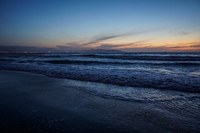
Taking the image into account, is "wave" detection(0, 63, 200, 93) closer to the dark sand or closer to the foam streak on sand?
the foam streak on sand

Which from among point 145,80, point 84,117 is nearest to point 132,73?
point 145,80

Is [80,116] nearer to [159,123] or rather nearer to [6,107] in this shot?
[159,123]

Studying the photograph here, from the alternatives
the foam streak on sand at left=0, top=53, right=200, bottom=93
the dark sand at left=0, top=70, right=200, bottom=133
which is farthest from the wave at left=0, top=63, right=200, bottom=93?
the dark sand at left=0, top=70, right=200, bottom=133

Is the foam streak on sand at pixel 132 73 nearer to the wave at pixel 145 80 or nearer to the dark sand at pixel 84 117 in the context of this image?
the wave at pixel 145 80

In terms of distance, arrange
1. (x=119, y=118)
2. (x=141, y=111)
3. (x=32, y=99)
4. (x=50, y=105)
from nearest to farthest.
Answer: (x=119, y=118) < (x=141, y=111) < (x=50, y=105) < (x=32, y=99)

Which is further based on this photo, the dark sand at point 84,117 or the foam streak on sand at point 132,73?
the foam streak on sand at point 132,73

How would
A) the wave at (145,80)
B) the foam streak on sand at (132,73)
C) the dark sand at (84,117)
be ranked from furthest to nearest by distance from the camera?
the foam streak on sand at (132,73) < the wave at (145,80) < the dark sand at (84,117)

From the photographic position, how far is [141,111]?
2.66m

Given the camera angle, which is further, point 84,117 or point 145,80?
point 145,80

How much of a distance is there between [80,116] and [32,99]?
167 centimetres

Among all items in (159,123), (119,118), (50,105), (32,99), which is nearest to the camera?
(159,123)

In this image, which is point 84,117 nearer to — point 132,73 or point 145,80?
point 145,80

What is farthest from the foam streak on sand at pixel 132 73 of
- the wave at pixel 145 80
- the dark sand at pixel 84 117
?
the dark sand at pixel 84 117

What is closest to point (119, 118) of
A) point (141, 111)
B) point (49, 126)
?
point (141, 111)
